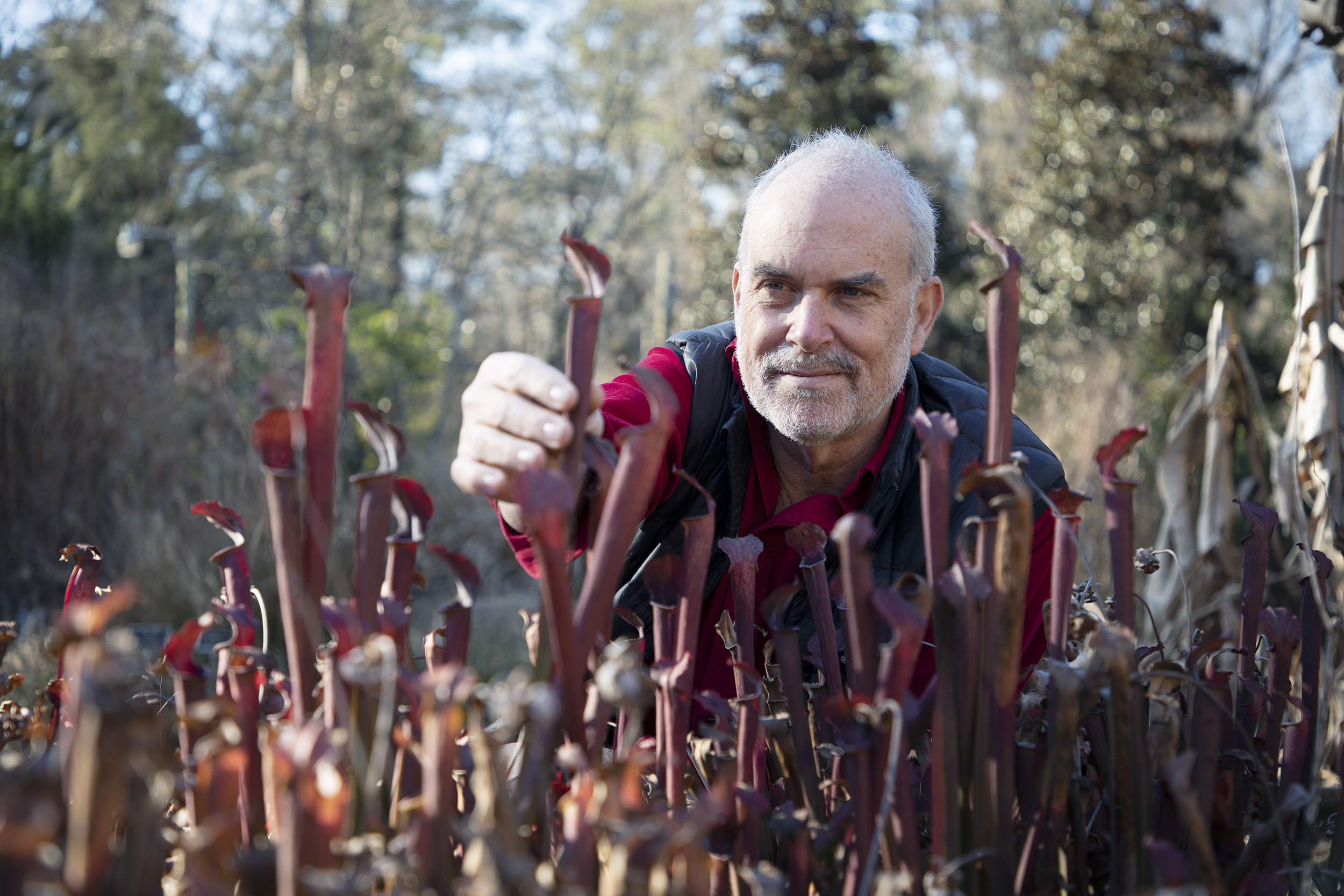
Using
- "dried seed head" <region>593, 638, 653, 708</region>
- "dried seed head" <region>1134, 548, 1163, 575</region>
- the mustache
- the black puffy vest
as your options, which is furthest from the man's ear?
"dried seed head" <region>593, 638, 653, 708</region>

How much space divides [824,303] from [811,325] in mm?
47

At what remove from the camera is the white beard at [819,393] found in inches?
69.1

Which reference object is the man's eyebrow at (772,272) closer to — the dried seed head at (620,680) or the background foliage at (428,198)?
the dried seed head at (620,680)

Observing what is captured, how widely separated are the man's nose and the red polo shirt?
0.26 meters

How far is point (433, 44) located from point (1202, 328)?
47.9ft

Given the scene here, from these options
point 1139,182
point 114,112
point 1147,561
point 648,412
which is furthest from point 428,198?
point 1147,561

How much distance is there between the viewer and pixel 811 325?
1739mm

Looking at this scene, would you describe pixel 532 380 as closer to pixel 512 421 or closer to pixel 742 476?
pixel 512 421

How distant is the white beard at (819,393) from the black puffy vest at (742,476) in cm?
10

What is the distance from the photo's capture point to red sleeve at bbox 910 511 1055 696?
1.54 metres

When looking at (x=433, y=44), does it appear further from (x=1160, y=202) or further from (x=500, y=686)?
(x=500, y=686)

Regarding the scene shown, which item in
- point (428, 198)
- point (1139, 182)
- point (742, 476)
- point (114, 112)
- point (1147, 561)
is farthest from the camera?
point (428, 198)

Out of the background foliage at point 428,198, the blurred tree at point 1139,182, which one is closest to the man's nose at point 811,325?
the background foliage at point 428,198

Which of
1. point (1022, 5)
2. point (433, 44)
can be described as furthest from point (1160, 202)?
point (433, 44)
